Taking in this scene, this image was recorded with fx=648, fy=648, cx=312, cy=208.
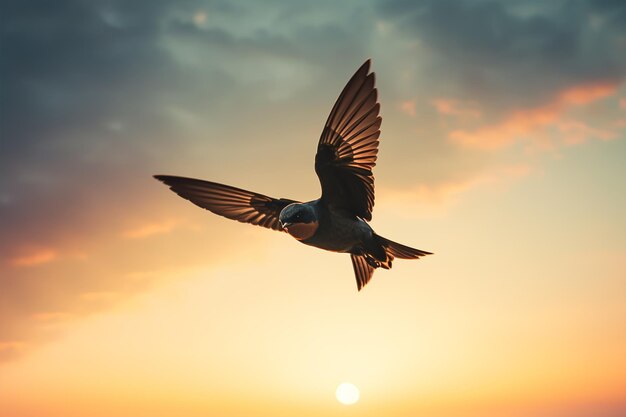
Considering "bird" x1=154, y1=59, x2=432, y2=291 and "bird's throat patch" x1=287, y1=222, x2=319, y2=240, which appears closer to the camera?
"bird's throat patch" x1=287, y1=222, x2=319, y2=240

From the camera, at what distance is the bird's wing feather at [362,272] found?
7871 millimetres

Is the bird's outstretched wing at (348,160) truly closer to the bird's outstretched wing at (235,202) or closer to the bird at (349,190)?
the bird at (349,190)

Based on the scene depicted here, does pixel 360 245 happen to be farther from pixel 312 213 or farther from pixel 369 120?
pixel 369 120

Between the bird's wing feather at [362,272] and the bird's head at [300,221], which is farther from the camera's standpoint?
the bird's wing feather at [362,272]

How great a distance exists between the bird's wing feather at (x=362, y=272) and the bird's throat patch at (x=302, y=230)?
4.82ft

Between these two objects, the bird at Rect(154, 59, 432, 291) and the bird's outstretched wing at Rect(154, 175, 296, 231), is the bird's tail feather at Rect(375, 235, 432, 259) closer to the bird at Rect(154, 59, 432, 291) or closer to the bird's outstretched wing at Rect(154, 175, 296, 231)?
the bird at Rect(154, 59, 432, 291)

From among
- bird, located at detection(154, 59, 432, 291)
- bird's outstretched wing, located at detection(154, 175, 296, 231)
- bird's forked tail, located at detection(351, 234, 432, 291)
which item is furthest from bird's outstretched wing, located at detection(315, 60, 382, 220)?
bird's outstretched wing, located at detection(154, 175, 296, 231)

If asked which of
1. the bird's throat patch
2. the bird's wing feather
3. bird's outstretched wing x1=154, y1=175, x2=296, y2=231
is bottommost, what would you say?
the bird's throat patch

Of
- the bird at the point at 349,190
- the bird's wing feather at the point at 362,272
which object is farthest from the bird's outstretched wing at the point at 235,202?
the bird's wing feather at the point at 362,272

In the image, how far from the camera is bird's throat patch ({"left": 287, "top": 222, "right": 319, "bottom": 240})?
6305mm

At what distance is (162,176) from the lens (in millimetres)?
7957

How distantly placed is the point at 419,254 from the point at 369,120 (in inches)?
73.8

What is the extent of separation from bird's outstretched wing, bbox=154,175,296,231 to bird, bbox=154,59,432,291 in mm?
238

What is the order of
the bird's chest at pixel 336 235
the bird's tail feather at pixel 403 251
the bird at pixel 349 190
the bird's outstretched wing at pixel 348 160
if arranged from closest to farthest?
1. the bird at pixel 349 190
2. the bird's chest at pixel 336 235
3. the bird's outstretched wing at pixel 348 160
4. the bird's tail feather at pixel 403 251
